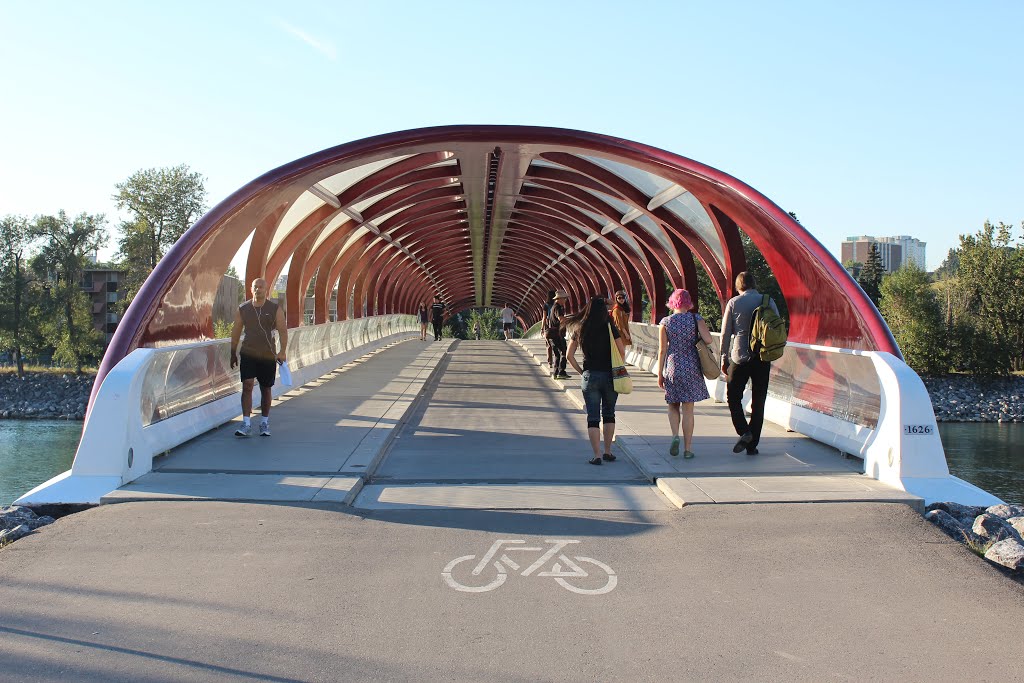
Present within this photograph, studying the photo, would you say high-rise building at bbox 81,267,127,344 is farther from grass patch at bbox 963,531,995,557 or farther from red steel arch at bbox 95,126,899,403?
grass patch at bbox 963,531,995,557

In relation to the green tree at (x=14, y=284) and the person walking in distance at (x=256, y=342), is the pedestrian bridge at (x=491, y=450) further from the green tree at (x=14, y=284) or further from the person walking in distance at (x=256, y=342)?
the green tree at (x=14, y=284)

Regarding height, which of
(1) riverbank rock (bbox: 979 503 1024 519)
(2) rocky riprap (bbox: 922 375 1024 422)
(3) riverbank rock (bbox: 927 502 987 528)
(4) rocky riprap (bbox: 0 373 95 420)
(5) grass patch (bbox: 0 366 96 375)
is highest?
A: (3) riverbank rock (bbox: 927 502 987 528)

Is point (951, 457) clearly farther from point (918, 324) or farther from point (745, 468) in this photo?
point (918, 324)

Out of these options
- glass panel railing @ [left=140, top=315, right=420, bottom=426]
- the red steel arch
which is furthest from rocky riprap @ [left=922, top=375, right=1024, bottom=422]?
glass panel railing @ [left=140, top=315, right=420, bottom=426]

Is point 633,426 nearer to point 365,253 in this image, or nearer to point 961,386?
point 365,253

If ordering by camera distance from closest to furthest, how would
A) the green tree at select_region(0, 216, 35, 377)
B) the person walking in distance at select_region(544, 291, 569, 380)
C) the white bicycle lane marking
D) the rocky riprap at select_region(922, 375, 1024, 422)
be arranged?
the white bicycle lane marking, the person walking in distance at select_region(544, 291, 569, 380), the rocky riprap at select_region(922, 375, 1024, 422), the green tree at select_region(0, 216, 35, 377)

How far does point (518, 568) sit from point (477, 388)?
12.1 meters

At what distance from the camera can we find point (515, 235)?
36.0m

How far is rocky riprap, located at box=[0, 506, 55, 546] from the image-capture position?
239 inches

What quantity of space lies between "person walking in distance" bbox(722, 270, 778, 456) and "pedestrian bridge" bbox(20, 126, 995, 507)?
0.31 metres

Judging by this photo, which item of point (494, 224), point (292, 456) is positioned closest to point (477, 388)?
point (292, 456)

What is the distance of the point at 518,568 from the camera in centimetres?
537

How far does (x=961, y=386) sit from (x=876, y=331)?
49766 millimetres

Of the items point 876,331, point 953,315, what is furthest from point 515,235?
point 953,315
